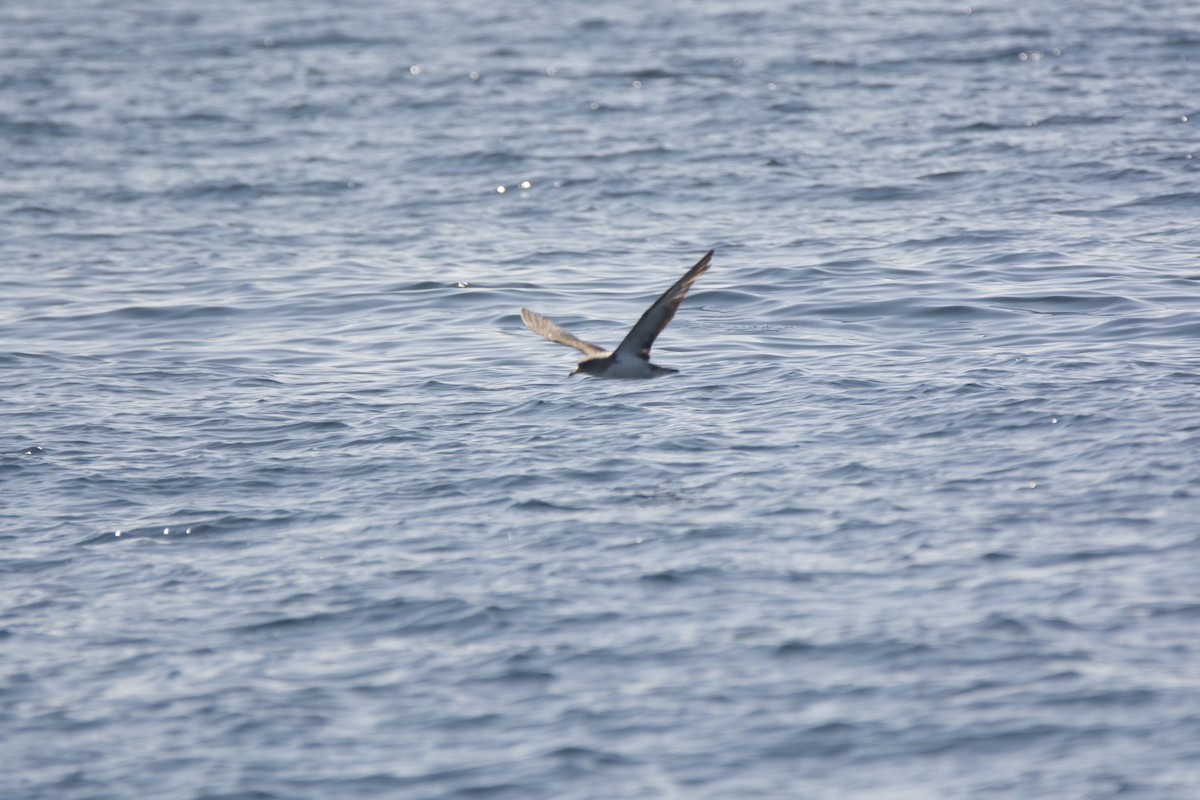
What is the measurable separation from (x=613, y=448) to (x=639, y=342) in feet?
3.68

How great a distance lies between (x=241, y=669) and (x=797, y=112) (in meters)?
20.1

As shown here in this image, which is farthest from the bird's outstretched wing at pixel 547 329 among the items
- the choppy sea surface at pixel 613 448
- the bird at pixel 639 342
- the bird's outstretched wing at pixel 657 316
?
the bird's outstretched wing at pixel 657 316

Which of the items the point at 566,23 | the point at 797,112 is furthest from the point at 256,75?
the point at 797,112

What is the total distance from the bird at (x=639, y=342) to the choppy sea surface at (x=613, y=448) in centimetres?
72

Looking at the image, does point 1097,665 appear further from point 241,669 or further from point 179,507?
point 179,507

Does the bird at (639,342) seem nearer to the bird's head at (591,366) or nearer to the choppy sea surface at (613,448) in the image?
the bird's head at (591,366)

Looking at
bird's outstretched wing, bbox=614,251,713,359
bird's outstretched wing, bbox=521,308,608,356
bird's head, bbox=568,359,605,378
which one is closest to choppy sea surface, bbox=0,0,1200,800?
bird's head, bbox=568,359,605,378

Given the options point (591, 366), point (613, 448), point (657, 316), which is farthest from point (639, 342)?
point (613, 448)

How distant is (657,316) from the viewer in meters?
12.1

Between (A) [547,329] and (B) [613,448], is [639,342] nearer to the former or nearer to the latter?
(B) [613,448]

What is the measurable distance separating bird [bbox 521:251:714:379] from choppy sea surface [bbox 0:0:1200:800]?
723 millimetres

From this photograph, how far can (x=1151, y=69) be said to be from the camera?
2770 centimetres

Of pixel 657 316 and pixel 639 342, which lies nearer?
pixel 657 316

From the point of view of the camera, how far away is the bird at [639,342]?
11.8m
